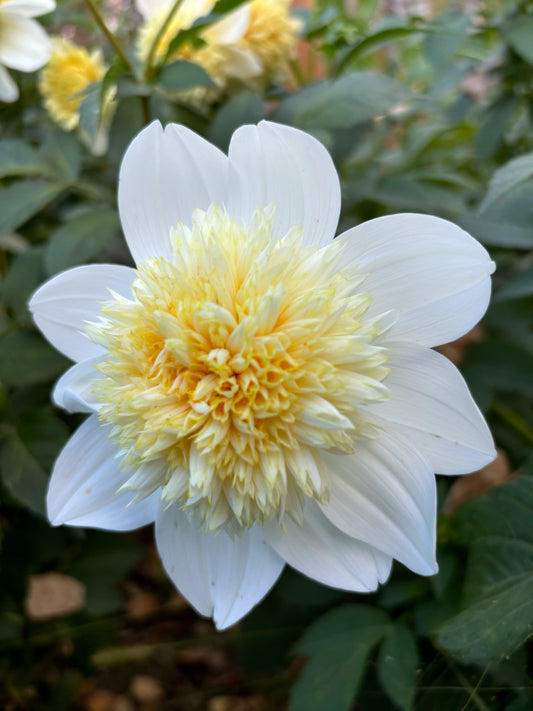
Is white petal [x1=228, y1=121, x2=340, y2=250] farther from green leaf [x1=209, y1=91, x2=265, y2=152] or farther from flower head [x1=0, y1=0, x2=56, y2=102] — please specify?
flower head [x1=0, y1=0, x2=56, y2=102]

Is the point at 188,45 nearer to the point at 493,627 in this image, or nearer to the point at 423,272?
the point at 423,272

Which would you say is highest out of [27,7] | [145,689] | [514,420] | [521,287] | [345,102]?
[27,7]

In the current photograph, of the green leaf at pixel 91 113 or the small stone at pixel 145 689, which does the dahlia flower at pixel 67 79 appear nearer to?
Result: the green leaf at pixel 91 113

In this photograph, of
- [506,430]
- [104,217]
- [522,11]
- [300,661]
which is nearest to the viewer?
[104,217]

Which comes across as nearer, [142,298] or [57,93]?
[142,298]

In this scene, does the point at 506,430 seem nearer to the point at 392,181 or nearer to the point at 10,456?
the point at 392,181

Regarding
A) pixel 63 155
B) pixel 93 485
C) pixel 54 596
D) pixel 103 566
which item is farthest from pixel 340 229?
pixel 54 596

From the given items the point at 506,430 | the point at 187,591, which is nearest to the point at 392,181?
the point at 506,430
